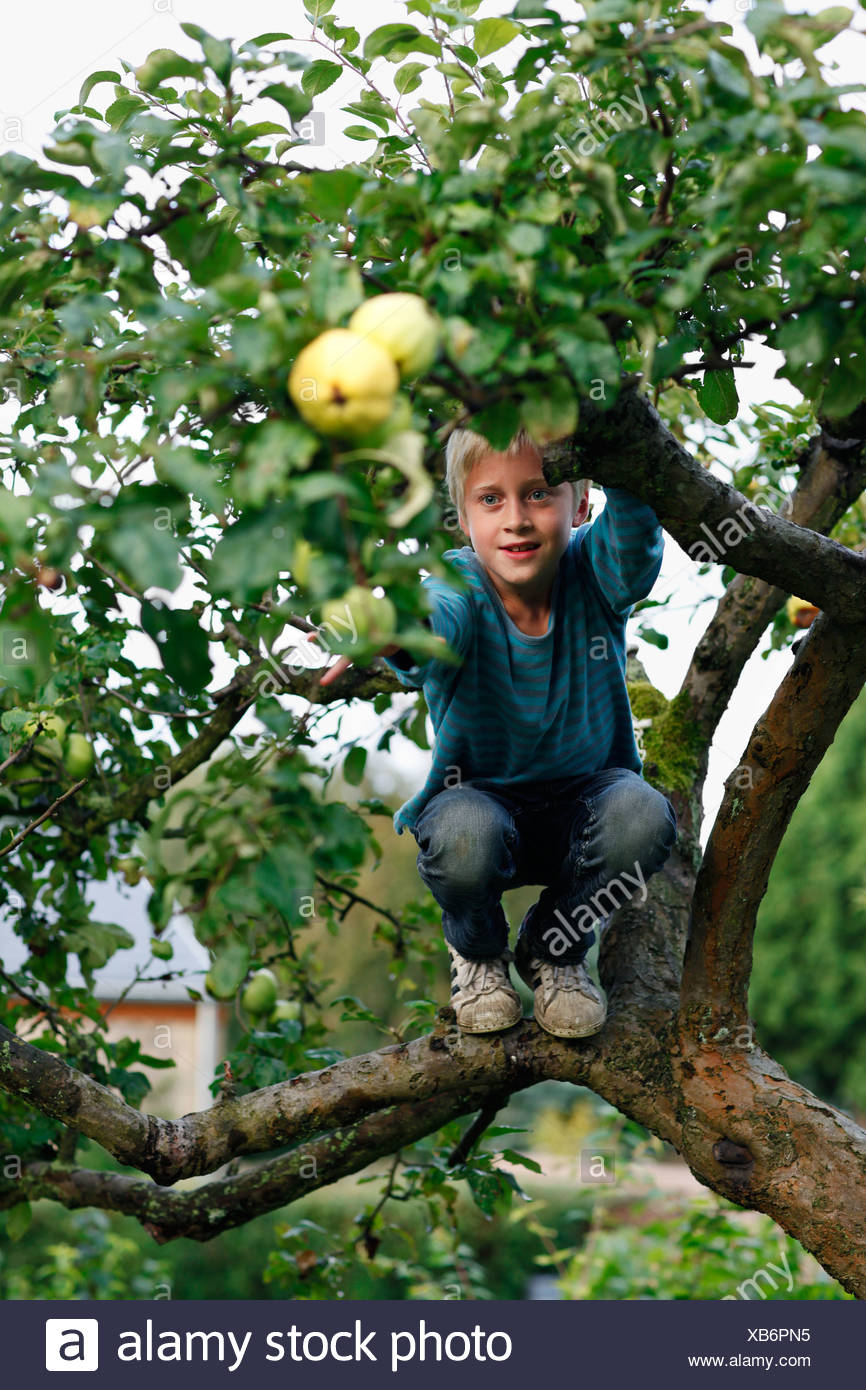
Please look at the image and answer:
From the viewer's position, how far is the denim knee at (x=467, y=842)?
1681mm

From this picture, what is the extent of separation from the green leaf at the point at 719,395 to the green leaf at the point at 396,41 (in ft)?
1.34

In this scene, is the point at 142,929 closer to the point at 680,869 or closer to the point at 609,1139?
the point at 609,1139

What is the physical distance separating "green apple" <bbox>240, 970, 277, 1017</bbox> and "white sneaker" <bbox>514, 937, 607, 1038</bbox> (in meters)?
0.65

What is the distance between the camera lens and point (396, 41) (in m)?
1.22

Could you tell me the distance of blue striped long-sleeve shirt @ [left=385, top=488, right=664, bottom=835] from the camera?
67.1 inches

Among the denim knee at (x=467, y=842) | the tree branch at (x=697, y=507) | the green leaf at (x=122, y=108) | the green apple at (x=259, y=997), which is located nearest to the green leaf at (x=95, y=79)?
the green leaf at (x=122, y=108)

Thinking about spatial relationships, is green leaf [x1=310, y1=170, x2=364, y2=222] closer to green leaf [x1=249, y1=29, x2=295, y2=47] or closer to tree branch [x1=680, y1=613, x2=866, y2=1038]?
green leaf [x1=249, y1=29, x2=295, y2=47]

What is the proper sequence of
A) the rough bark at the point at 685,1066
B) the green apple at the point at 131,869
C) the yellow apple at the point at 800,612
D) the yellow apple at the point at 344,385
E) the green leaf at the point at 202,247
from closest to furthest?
the yellow apple at the point at 344,385
the green leaf at the point at 202,247
the rough bark at the point at 685,1066
the green apple at the point at 131,869
the yellow apple at the point at 800,612

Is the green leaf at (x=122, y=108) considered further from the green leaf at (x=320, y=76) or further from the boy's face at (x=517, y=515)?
the boy's face at (x=517, y=515)

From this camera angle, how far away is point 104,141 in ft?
2.94

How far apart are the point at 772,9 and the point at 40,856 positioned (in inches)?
74.5

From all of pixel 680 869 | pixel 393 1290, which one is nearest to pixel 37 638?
pixel 680 869

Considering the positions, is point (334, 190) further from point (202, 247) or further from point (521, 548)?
point (521, 548)

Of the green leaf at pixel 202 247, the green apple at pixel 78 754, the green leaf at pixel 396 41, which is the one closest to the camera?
the green leaf at pixel 202 247
